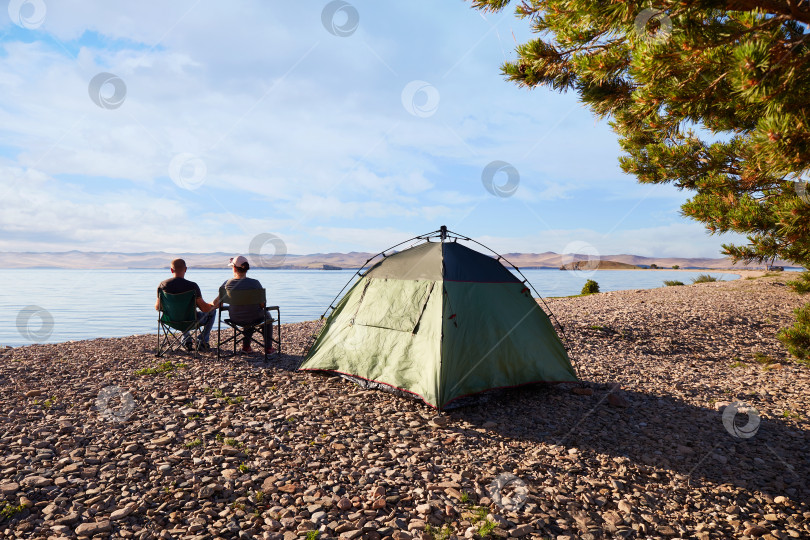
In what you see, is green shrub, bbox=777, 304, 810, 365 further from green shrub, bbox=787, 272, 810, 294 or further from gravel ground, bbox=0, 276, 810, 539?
green shrub, bbox=787, 272, 810, 294

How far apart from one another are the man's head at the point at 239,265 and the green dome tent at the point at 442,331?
273cm

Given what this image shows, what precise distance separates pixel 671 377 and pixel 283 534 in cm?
771

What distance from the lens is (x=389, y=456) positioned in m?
4.97

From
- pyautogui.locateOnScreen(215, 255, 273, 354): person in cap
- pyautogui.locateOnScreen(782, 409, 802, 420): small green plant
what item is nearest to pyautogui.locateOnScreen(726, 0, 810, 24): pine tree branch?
pyautogui.locateOnScreen(782, 409, 802, 420): small green plant

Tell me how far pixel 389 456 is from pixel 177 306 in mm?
6833

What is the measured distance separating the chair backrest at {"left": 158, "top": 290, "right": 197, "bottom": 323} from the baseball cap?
1.18 m

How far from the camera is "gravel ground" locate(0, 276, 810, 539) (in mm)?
3848

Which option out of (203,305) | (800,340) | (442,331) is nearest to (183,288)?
(203,305)

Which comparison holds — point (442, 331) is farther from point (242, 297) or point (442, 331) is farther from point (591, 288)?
point (591, 288)

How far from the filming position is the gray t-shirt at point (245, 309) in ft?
30.1

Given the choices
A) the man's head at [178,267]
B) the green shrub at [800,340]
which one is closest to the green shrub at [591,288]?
the green shrub at [800,340]

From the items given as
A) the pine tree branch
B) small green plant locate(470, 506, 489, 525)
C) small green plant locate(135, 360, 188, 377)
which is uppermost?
the pine tree branch

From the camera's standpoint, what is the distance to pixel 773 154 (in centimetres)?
375

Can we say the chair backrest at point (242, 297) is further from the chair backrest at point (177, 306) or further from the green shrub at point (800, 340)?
the green shrub at point (800, 340)
